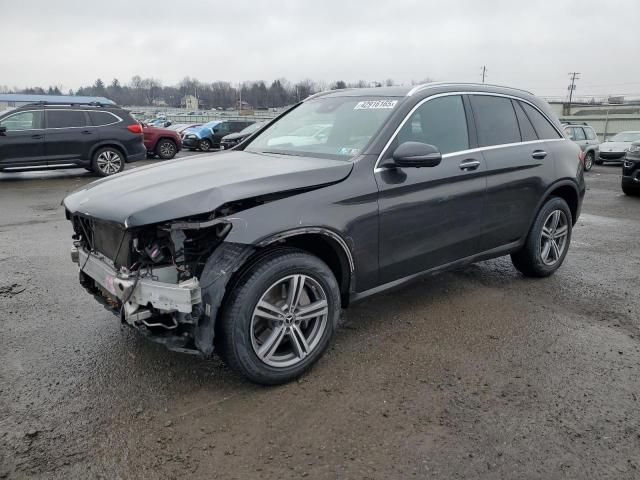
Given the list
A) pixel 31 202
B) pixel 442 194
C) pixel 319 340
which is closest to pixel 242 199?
pixel 319 340

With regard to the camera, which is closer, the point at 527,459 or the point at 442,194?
the point at 527,459

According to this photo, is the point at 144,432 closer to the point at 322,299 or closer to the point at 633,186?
the point at 322,299

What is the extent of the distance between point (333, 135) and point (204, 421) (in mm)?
2268

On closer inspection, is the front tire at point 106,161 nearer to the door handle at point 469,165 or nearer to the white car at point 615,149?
the door handle at point 469,165

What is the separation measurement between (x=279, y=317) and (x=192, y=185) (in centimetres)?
96

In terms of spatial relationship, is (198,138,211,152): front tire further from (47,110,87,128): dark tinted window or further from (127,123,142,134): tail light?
(47,110,87,128): dark tinted window

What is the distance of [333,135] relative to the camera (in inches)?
153

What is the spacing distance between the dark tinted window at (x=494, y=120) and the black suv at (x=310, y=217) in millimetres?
14

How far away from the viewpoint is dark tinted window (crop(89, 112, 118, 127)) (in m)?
13.0

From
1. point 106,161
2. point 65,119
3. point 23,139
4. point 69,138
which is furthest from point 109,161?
point 23,139

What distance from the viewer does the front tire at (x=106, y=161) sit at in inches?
514

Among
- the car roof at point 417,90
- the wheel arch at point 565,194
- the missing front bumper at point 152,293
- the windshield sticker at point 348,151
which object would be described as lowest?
the missing front bumper at point 152,293

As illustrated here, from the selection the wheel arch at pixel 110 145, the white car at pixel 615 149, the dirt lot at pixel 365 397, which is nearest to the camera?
the dirt lot at pixel 365 397

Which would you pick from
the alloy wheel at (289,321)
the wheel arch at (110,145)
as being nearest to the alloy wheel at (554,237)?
the alloy wheel at (289,321)
